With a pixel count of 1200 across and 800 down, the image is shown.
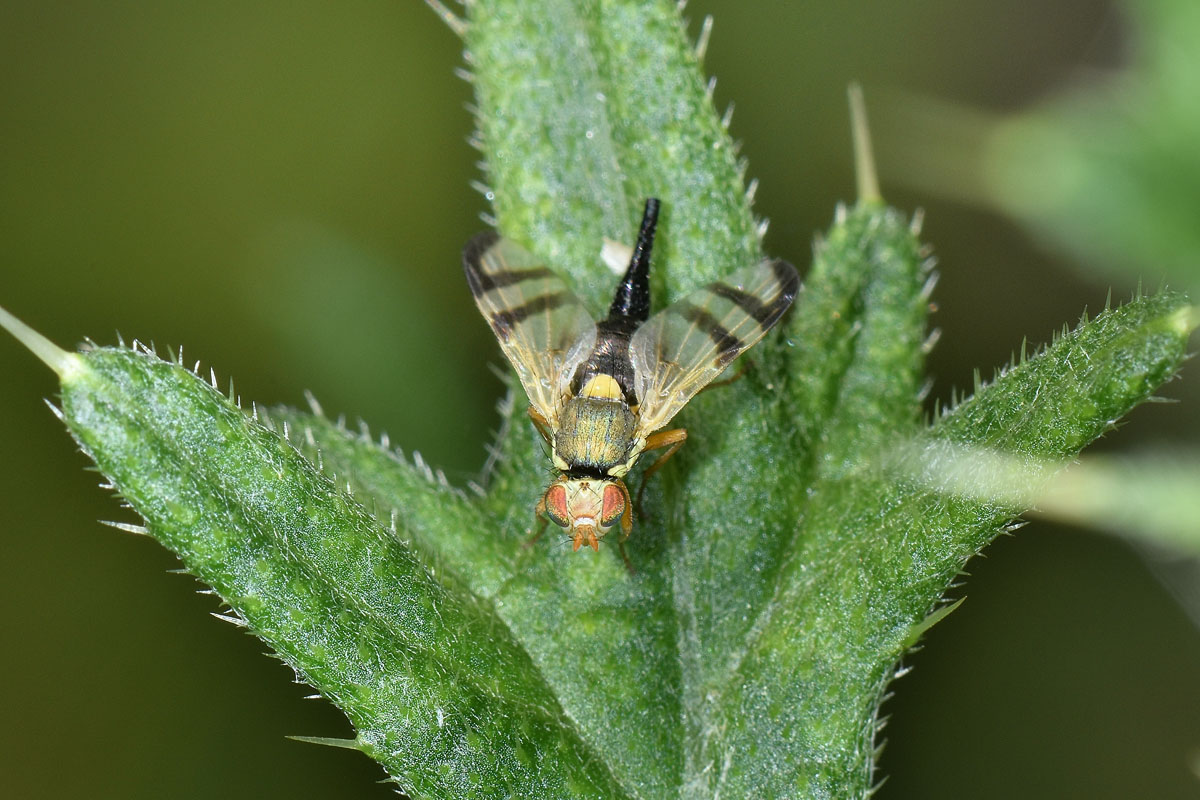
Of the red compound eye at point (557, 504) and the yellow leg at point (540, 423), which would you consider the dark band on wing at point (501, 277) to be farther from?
the red compound eye at point (557, 504)

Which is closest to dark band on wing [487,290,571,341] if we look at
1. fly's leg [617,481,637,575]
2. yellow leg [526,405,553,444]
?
yellow leg [526,405,553,444]

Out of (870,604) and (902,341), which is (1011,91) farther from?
(870,604)

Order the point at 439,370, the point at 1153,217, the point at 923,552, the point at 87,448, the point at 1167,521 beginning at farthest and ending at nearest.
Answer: the point at 439,370 < the point at 1153,217 < the point at 1167,521 < the point at 923,552 < the point at 87,448

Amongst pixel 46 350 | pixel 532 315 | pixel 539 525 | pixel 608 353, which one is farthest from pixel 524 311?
pixel 46 350

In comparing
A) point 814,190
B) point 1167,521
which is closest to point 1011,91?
point 814,190

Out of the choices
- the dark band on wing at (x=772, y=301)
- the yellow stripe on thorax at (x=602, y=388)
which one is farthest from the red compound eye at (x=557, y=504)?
the dark band on wing at (x=772, y=301)

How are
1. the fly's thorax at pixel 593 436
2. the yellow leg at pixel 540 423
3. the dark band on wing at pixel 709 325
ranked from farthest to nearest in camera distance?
the yellow leg at pixel 540 423
the dark band on wing at pixel 709 325
the fly's thorax at pixel 593 436
